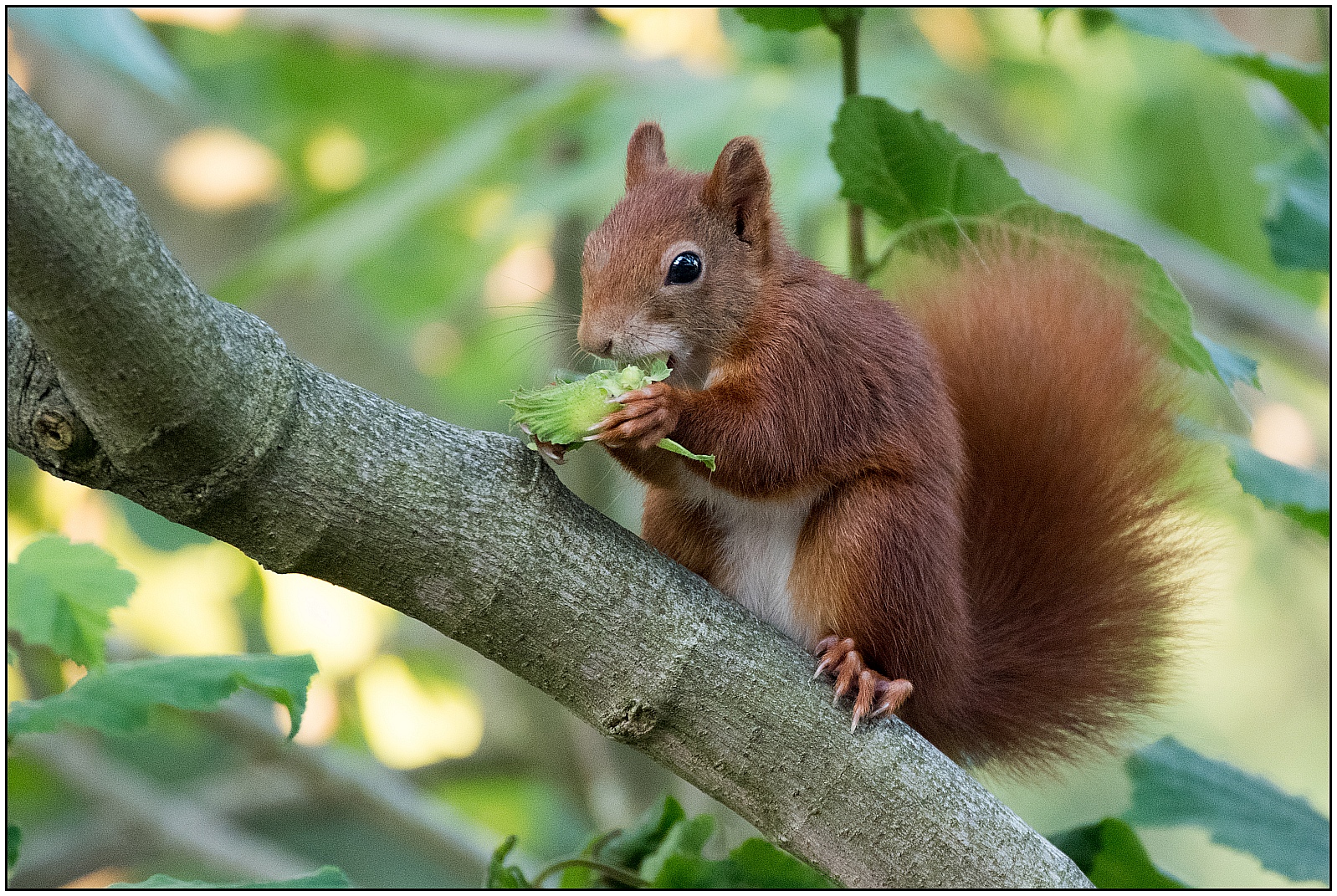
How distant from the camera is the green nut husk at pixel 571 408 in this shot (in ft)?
2.60

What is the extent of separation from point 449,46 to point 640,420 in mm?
1442

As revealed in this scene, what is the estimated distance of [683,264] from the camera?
3.61 ft

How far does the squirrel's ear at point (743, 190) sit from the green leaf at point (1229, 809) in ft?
2.22

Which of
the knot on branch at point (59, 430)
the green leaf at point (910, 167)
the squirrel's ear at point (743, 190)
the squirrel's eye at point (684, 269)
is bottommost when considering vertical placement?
the knot on branch at point (59, 430)

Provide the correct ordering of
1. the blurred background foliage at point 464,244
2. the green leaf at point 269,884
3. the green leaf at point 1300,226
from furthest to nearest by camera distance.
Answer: the blurred background foliage at point 464,244
the green leaf at point 1300,226
the green leaf at point 269,884

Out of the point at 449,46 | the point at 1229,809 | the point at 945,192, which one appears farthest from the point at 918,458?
the point at 449,46

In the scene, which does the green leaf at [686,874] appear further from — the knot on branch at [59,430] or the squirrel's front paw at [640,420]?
the knot on branch at [59,430]

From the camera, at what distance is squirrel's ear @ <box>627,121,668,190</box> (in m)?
1.24

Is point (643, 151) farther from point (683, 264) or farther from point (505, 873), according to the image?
point (505, 873)

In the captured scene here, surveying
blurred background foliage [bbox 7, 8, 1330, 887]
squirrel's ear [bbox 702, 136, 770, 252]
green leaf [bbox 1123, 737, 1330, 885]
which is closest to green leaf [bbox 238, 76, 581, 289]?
blurred background foliage [bbox 7, 8, 1330, 887]

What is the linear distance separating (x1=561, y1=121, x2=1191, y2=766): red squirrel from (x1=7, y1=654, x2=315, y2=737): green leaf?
0.32 meters

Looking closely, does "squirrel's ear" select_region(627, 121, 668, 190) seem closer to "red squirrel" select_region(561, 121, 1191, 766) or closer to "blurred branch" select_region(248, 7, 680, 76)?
"red squirrel" select_region(561, 121, 1191, 766)

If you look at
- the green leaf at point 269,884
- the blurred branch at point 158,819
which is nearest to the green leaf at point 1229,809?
the green leaf at point 269,884

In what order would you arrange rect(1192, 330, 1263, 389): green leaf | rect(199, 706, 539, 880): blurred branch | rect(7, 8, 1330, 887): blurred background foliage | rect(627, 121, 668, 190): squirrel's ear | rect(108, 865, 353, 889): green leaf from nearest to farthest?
rect(108, 865, 353, 889): green leaf < rect(1192, 330, 1263, 389): green leaf < rect(627, 121, 668, 190): squirrel's ear < rect(199, 706, 539, 880): blurred branch < rect(7, 8, 1330, 887): blurred background foliage
